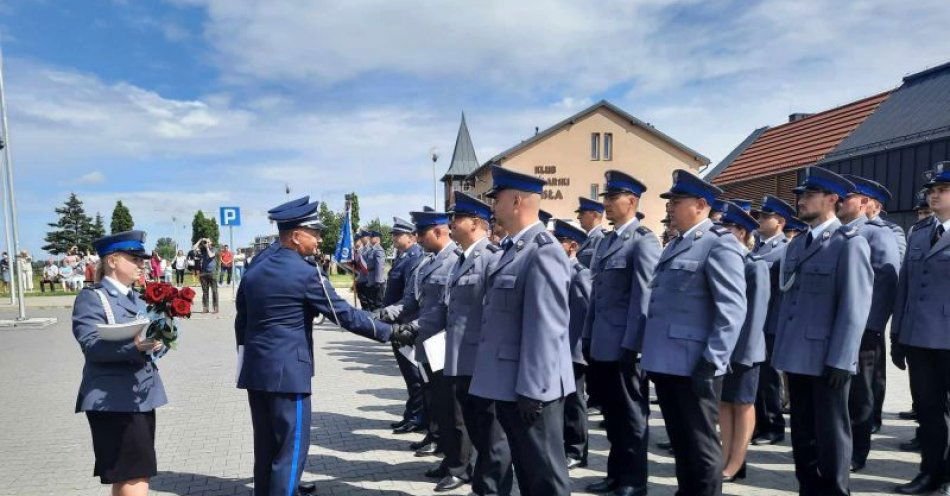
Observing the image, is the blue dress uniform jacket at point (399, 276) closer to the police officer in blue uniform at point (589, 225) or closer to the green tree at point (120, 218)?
the police officer in blue uniform at point (589, 225)

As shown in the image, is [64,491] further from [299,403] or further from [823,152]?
[823,152]

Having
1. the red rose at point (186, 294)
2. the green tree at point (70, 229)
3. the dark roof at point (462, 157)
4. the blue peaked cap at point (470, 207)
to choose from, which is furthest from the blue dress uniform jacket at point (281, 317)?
the green tree at point (70, 229)

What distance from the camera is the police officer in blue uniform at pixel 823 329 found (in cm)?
352

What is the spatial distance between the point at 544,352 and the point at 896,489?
341 cm

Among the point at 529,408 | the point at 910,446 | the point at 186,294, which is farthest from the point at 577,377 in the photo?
the point at 186,294

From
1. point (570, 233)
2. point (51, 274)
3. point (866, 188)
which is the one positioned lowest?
point (51, 274)

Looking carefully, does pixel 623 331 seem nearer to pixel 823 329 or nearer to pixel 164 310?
pixel 823 329

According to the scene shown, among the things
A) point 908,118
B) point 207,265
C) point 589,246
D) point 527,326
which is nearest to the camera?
point 527,326

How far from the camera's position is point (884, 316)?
471cm

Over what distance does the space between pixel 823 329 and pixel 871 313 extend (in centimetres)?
153

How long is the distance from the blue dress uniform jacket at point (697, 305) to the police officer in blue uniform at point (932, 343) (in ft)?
Result: 5.93

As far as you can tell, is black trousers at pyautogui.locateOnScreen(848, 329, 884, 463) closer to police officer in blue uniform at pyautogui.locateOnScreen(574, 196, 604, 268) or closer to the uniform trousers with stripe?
police officer in blue uniform at pyautogui.locateOnScreen(574, 196, 604, 268)

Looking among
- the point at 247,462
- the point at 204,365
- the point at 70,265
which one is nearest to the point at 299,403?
the point at 247,462

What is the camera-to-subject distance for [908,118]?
1958cm
